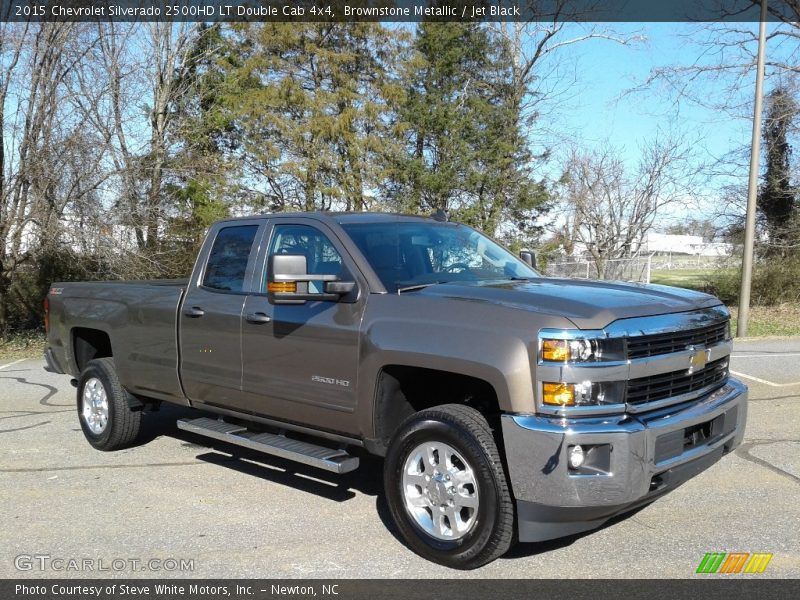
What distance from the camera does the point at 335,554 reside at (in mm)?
4199

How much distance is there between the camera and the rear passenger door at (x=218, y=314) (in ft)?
17.3

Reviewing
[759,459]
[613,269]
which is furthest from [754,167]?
[613,269]

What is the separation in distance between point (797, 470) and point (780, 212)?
20.5 m

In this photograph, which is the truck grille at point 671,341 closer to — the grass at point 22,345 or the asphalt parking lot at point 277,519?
the asphalt parking lot at point 277,519

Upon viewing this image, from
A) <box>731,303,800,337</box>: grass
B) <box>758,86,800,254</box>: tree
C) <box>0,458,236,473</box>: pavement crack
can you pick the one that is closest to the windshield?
<box>0,458,236,473</box>: pavement crack

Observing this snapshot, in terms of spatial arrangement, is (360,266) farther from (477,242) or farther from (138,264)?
(138,264)

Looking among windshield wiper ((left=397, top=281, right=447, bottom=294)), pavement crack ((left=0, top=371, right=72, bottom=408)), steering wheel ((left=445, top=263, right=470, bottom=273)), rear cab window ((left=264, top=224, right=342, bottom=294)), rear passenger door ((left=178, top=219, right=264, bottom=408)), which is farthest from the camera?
pavement crack ((left=0, top=371, right=72, bottom=408))

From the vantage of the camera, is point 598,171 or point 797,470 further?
point 598,171

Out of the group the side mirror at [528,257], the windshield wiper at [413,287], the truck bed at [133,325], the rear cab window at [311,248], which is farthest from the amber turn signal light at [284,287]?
the side mirror at [528,257]

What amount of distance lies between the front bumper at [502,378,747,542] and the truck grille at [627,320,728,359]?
1.08 feet

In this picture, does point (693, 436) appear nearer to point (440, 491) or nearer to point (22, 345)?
point (440, 491)

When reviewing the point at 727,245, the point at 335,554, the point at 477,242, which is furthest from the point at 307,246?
the point at 727,245

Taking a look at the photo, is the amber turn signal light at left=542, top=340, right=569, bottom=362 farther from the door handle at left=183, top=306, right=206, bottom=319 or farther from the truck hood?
the door handle at left=183, top=306, right=206, bottom=319

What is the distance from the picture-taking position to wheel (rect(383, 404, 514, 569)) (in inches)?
149
